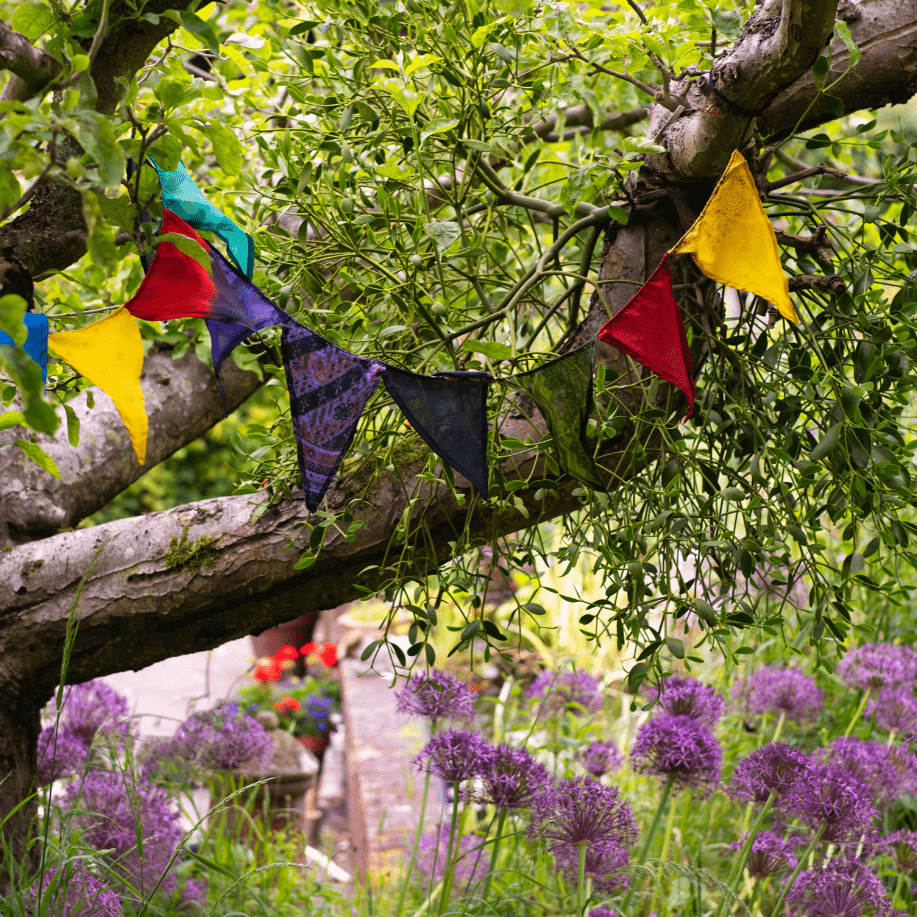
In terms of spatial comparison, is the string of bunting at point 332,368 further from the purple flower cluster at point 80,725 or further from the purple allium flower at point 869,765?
the purple flower cluster at point 80,725

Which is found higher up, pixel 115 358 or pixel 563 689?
pixel 115 358

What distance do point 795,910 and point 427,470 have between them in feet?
3.92

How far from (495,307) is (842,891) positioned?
116 cm

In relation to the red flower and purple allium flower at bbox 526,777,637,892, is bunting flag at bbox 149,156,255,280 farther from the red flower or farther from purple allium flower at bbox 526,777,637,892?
the red flower

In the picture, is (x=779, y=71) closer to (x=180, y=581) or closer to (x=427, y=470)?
(x=427, y=470)

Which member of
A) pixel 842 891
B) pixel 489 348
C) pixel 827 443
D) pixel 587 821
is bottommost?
pixel 842 891

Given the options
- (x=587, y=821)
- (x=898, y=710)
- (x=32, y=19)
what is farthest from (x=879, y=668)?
(x=32, y=19)

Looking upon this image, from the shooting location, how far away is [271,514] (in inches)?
47.9

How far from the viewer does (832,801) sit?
4.63 feet

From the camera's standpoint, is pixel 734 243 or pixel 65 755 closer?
pixel 734 243

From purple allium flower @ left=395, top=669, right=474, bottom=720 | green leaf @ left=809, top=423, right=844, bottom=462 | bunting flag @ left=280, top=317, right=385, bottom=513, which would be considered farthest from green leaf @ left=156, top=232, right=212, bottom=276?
purple allium flower @ left=395, top=669, right=474, bottom=720

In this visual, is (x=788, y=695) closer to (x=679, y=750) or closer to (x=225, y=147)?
(x=679, y=750)

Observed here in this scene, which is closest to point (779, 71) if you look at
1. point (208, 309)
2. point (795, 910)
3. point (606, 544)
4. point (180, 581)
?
point (606, 544)

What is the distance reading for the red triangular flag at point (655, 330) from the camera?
890 mm
